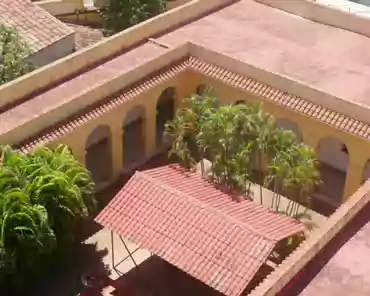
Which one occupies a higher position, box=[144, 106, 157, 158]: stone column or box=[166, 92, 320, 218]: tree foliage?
box=[166, 92, 320, 218]: tree foliage

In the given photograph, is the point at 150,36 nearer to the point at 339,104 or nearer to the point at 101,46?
the point at 101,46

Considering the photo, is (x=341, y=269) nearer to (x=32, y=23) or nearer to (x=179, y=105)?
(x=179, y=105)

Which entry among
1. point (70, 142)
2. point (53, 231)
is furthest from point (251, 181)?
point (53, 231)

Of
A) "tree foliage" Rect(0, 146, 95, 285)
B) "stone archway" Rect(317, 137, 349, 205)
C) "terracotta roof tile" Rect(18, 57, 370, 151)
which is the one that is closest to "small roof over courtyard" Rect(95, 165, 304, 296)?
"tree foliage" Rect(0, 146, 95, 285)

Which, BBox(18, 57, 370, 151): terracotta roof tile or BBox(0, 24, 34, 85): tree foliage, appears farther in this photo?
BBox(0, 24, 34, 85): tree foliage

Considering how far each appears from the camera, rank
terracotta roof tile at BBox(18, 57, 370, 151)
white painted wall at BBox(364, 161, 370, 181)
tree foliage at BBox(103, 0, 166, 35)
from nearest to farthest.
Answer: terracotta roof tile at BBox(18, 57, 370, 151)
white painted wall at BBox(364, 161, 370, 181)
tree foliage at BBox(103, 0, 166, 35)

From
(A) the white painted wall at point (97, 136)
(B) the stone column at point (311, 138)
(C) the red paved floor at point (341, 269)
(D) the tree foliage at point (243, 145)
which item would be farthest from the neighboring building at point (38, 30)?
(C) the red paved floor at point (341, 269)

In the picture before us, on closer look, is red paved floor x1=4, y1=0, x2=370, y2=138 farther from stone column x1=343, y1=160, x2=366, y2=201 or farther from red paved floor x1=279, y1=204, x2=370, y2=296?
red paved floor x1=279, y1=204, x2=370, y2=296
